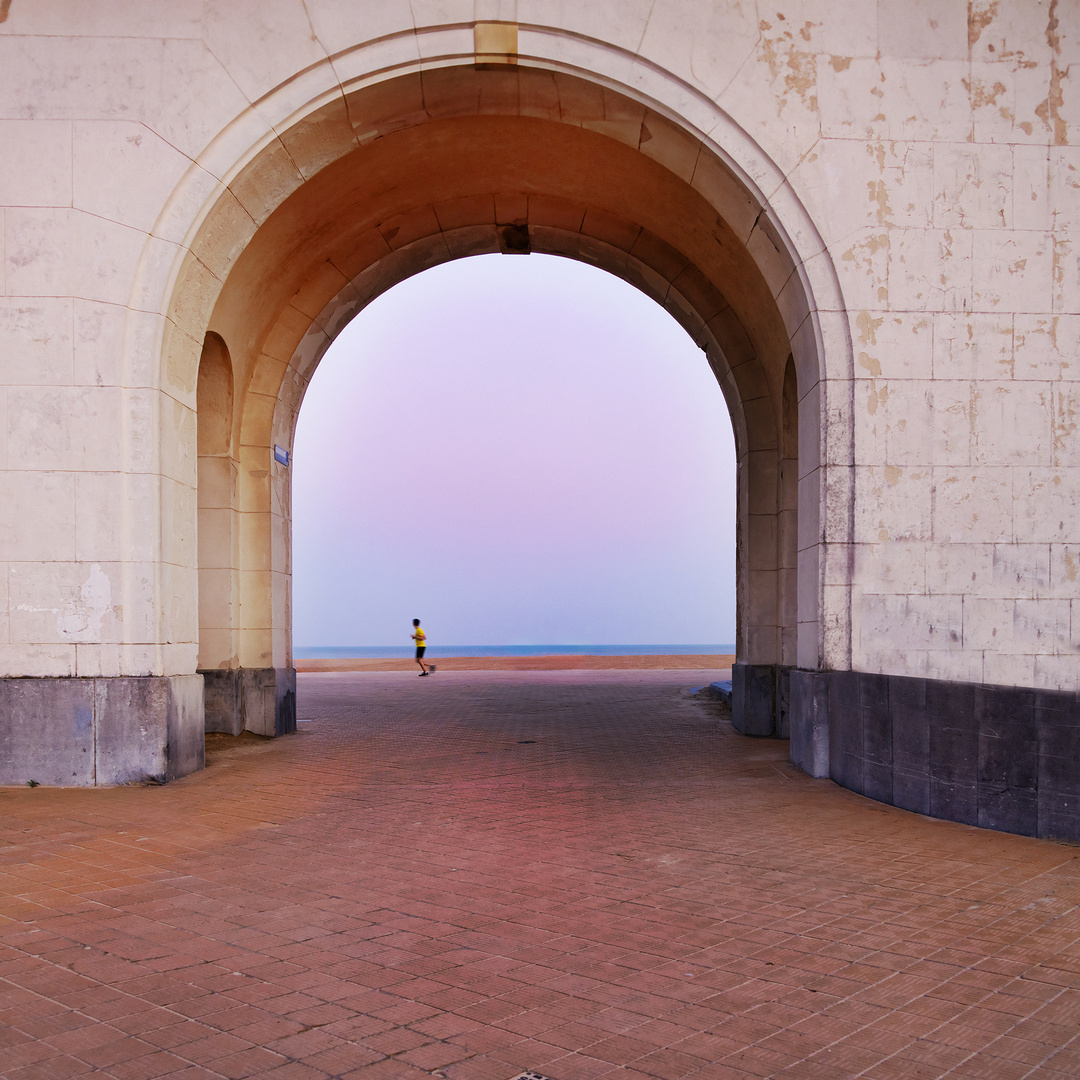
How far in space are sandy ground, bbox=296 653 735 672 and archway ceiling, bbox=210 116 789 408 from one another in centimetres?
1726

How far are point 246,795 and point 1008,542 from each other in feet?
22.3

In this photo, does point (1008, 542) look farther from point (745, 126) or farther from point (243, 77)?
point (243, 77)

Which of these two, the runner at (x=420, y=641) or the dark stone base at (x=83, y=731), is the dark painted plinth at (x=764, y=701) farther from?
the runner at (x=420, y=641)

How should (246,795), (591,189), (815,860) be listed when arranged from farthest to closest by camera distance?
(591,189) < (246,795) < (815,860)

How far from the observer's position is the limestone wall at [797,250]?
27.2ft

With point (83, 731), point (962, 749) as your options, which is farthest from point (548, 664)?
point (962, 749)

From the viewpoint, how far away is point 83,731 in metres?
8.17

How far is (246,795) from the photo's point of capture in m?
7.96

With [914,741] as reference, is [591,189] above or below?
above

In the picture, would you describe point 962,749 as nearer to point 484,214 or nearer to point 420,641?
point 484,214

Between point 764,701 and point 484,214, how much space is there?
A: 731 cm

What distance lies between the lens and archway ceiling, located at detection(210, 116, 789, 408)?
10438 millimetres

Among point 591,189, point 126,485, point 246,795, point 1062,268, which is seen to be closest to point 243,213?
point 126,485

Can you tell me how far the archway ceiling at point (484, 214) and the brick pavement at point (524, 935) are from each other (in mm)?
5735
